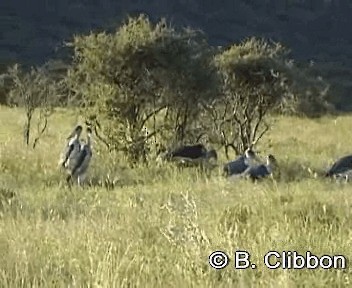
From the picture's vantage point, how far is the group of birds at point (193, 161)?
414 inches

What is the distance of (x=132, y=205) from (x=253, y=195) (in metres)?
1.45

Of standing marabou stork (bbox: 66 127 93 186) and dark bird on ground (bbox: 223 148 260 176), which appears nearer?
standing marabou stork (bbox: 66 127 93 186)

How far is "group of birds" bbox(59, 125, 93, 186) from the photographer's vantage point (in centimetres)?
1048

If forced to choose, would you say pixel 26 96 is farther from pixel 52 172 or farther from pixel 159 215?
pixel 159 215

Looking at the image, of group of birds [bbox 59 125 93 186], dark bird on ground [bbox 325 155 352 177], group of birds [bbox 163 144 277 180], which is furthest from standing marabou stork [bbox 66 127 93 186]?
dark bird on ground [bbox 325 155 352 177]

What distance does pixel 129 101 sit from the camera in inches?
516

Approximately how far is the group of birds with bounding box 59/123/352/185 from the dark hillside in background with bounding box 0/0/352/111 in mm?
44989

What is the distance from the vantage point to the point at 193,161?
1221 cm

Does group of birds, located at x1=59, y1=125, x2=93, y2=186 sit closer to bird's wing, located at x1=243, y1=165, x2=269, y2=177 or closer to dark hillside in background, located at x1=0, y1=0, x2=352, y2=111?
bird's wing, located at x1=243, y1=165, x2=269, y2=177

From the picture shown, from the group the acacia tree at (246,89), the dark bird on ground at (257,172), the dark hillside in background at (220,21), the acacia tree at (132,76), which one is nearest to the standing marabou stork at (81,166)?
the dark bird on ground at (257,172)

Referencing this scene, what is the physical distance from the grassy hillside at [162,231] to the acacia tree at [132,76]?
2.78m

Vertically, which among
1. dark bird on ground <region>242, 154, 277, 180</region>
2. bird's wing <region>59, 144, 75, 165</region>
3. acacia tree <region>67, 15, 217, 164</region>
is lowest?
dark bird on ground <region>242, 154, 277, 180</region>

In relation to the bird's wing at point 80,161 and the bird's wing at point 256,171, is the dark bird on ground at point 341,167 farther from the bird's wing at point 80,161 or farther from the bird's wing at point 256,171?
the bird's wing at point 80,161

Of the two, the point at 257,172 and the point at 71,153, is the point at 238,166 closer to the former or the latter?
the point at 257,172
